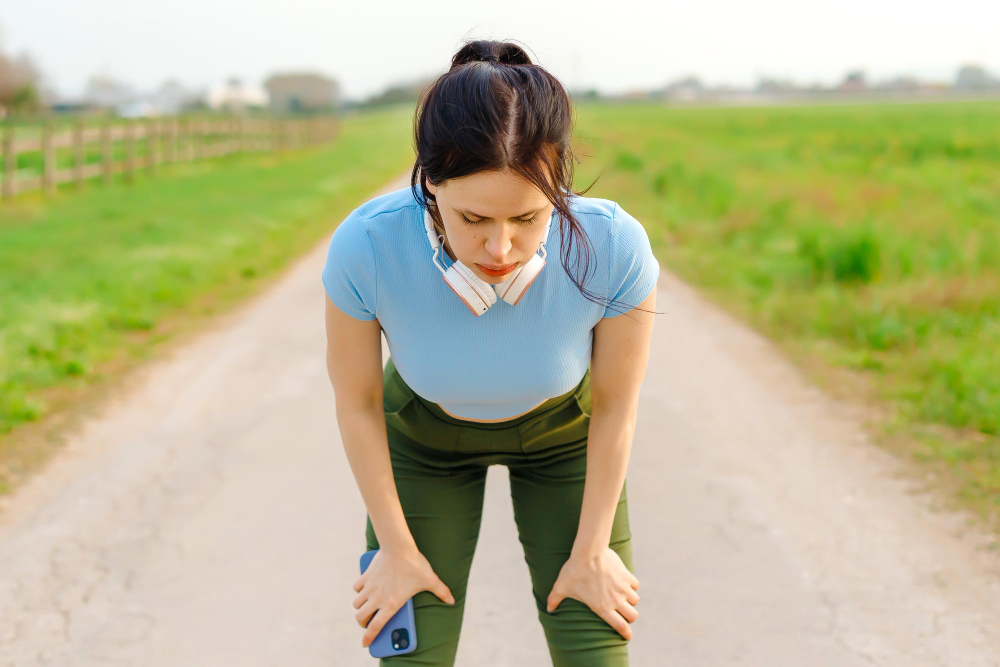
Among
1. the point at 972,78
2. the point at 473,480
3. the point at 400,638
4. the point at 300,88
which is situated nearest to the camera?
the point at 400,638

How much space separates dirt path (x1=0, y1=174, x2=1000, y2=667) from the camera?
8.65 ft

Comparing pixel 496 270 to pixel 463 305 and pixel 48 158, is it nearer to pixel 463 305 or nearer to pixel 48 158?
pixel 463 305

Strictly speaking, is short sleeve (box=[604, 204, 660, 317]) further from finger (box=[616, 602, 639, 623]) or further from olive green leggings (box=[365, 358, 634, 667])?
finger (box=[616, 602, 639, 623])

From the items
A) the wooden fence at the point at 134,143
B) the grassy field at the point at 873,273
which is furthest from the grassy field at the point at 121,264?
the grassy field at the point at 873,273

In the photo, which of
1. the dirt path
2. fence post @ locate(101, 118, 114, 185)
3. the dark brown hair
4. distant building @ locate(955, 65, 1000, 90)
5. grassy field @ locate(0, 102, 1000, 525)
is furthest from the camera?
distant building @ locate(955, 65, 1000, 90)

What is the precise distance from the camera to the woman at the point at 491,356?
1497 millimetres

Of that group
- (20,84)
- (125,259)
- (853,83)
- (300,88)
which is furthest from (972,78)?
(125,259)

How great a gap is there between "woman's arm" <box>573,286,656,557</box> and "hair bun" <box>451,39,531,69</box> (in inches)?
20.8

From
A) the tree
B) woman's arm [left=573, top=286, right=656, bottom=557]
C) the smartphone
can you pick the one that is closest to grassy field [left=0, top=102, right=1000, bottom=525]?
woman's arm [left=573, top=286, right=656, bottom=557]

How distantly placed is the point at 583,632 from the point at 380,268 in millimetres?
806

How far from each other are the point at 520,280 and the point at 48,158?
1444 cm

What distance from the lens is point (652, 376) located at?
5.23 metres

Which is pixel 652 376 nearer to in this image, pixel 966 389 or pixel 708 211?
pixel 966 389

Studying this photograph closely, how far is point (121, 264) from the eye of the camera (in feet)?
26.4
